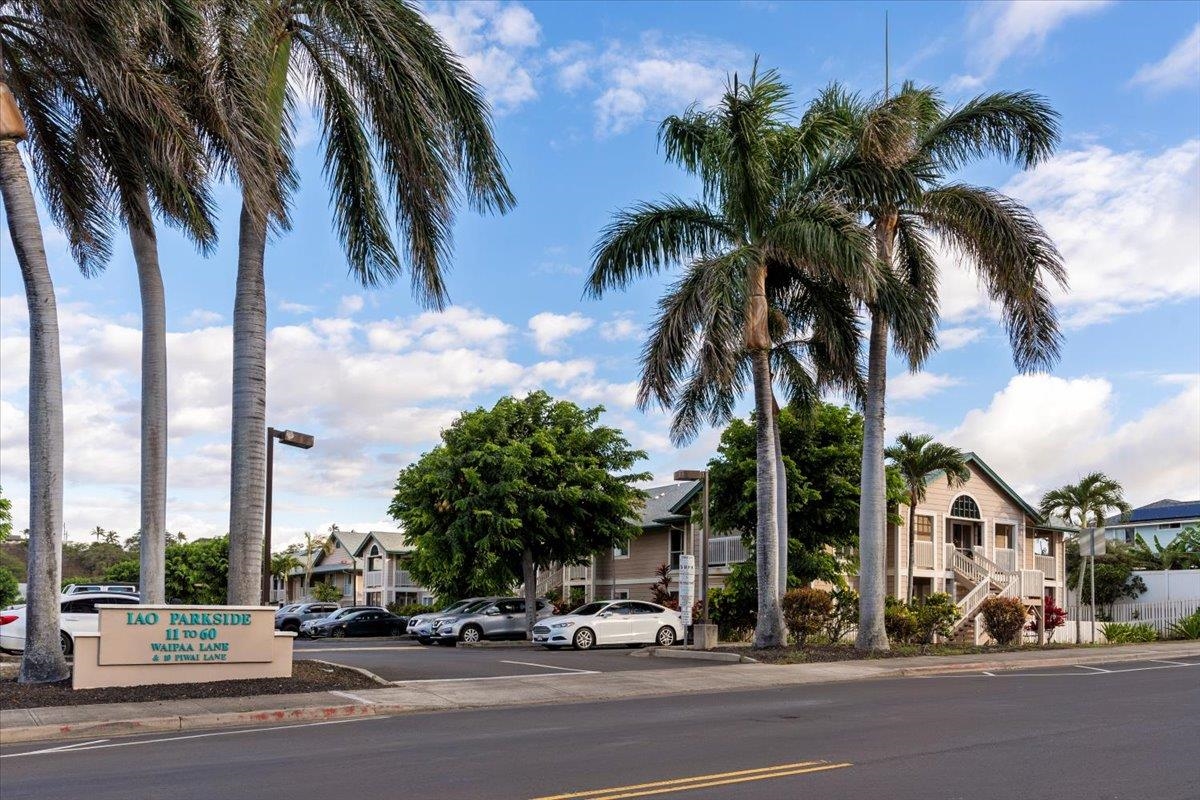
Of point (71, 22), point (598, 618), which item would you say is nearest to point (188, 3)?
point (71, 22)

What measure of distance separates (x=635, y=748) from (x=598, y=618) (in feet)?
65.2

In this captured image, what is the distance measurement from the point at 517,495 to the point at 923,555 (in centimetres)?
1534

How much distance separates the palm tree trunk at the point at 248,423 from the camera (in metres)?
18.8

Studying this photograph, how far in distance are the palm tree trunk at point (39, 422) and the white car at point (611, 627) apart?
15.6 m

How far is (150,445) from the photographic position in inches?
765

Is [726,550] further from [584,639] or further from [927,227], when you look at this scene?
[927,227]

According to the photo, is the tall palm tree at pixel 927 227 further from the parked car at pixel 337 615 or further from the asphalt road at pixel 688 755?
the parked car at pixel 337 615

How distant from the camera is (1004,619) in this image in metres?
29.5

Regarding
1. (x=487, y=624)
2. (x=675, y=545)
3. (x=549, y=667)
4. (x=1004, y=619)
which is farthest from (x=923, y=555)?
(x=549, y=667)

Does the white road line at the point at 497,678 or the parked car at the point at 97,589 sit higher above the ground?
the parked car at the point at 97,589

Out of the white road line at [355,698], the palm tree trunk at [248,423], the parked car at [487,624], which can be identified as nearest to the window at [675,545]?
the parked car at [487,624]

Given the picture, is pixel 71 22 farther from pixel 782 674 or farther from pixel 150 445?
pixel 782 674

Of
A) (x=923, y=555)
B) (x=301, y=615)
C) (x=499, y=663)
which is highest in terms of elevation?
(x=923, y=555)

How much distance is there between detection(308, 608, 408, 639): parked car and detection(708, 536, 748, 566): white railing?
1307cm
